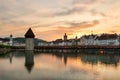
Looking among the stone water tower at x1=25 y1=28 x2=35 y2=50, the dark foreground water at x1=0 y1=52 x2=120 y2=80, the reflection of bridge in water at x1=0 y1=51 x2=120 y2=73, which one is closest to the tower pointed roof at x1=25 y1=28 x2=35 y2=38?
the stone water tower at x1=25 y1=28 x2=35 y2=50

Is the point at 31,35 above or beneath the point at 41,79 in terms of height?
above

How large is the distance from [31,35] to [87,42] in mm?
38928

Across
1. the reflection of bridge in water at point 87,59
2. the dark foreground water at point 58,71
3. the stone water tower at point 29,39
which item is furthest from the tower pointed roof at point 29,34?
the dark foreground water at point 58,71

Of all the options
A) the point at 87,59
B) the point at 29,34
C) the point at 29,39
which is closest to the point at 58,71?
the point at 87,59

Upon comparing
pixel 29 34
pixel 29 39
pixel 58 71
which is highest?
pixel 29 34

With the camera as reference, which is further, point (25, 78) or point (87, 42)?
point (87, 42)

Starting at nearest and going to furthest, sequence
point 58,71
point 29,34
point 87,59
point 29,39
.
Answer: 1. point 58,71
2. point 87,59
3. point 29,39
4. point 29,34

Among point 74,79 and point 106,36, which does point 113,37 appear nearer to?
point 106,36

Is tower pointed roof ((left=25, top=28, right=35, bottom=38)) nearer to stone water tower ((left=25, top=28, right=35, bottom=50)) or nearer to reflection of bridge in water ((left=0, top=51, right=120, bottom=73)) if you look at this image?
stone water tower ((left=25, top=28, right=35, bottom=50))

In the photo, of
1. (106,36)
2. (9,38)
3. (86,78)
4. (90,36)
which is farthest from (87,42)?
(86,78)

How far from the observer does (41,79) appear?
1830cm

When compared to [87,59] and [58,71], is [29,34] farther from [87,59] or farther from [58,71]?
[58,71]

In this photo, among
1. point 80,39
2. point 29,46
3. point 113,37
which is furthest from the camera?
point 80,39

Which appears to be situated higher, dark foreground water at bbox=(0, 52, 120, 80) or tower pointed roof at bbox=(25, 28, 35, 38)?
tower pointed roof at bbox=(25, 28, 35, 38)
